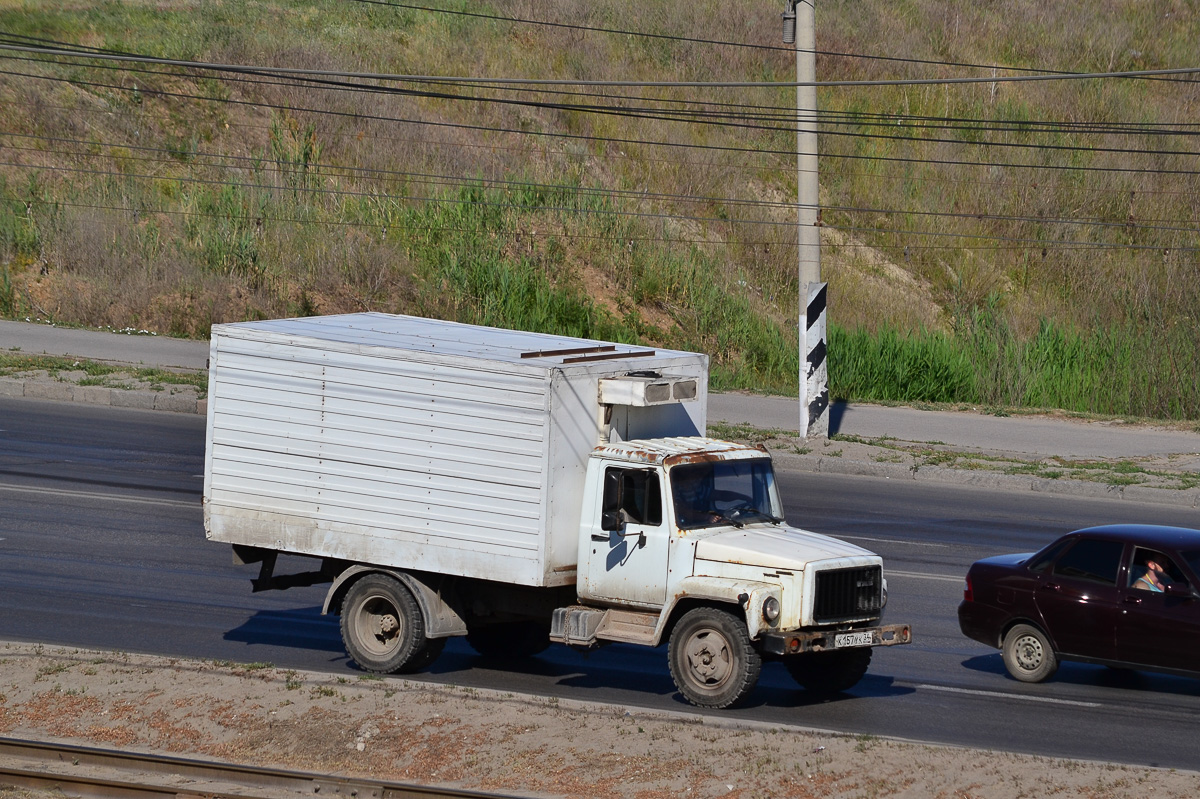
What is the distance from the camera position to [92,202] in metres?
32.2

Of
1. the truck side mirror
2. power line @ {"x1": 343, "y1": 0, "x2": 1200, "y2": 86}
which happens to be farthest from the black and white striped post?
power line @ {"x1": 343, "y1": 0, "x2": 1200, "y2": 86}

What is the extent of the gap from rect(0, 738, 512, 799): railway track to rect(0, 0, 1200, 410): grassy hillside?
20.6 metres

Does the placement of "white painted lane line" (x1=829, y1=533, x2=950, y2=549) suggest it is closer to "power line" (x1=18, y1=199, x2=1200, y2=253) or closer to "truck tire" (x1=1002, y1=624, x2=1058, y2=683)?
"truck tire" (x1=1002, y1=624, x2=1058, y2=683)

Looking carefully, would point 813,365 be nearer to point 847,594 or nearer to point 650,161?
point 847,594

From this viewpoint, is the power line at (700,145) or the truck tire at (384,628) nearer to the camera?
the truck tire at (384,628)

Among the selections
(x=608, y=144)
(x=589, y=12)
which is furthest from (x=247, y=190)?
Result: (x=589, y=12)

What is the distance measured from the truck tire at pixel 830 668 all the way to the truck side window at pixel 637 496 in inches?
58.8

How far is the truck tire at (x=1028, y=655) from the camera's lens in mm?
10539

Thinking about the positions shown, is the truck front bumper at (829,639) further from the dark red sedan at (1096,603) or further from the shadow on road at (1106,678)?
the shadow on road at (1106,678)

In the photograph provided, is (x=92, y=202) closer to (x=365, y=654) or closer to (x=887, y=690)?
(x=365, y=654)

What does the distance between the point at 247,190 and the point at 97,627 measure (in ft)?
78.4

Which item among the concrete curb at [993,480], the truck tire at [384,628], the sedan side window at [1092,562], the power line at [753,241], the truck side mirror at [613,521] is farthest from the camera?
the power line at [753,241]

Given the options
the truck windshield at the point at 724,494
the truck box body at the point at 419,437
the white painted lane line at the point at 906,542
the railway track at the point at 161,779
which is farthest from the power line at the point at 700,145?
the railway track at the point at 161,779

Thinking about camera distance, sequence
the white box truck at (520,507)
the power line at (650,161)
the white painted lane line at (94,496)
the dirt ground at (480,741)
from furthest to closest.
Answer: the power line at (650,161) → the white painted lane line at (94,496) → the white box truck at (520,507) → the dirt ground at (480,741)
